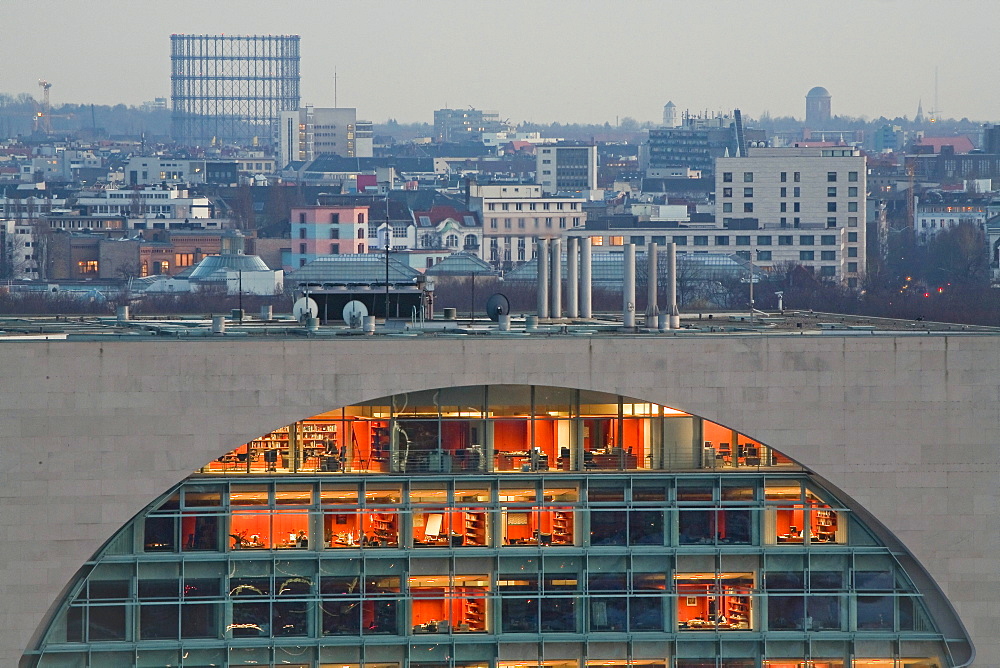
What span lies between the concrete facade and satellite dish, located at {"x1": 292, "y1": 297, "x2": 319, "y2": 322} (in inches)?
256

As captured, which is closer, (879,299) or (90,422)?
(90,422)

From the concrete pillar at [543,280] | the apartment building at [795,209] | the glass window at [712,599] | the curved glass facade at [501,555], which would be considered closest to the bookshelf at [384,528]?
the curved glass facade at [501,555]

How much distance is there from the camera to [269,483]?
37062 millimetres

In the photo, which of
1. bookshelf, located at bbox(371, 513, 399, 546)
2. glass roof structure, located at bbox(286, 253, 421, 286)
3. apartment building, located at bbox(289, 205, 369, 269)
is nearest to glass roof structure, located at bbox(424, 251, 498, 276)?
apartment building, located at bbox(289, 205, 369, 269)

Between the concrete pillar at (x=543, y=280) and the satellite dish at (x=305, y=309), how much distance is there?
17.1ft

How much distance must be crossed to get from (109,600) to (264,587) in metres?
2.54

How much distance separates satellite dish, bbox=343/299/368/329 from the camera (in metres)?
42.2

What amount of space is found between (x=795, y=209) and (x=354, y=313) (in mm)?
134786

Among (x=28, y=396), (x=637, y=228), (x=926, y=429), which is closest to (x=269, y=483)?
(x=28, y=396)

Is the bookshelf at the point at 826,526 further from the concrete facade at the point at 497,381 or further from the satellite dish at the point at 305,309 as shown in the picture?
the satellite dish at the point at 305,309

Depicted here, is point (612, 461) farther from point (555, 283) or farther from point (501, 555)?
point (555, 283)

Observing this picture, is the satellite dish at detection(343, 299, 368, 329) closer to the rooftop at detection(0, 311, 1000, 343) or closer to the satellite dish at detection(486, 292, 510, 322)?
the rooftop at detection(0, 311, 1000, 343)

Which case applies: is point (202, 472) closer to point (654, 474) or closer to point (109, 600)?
point (109, 600)

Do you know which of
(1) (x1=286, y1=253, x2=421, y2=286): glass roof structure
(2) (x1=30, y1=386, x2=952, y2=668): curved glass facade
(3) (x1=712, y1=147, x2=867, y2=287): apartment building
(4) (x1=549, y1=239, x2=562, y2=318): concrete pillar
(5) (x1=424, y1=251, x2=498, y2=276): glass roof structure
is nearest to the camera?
(2) (x1=30, y1=386, x2=952, y2=668): curved glass facade
